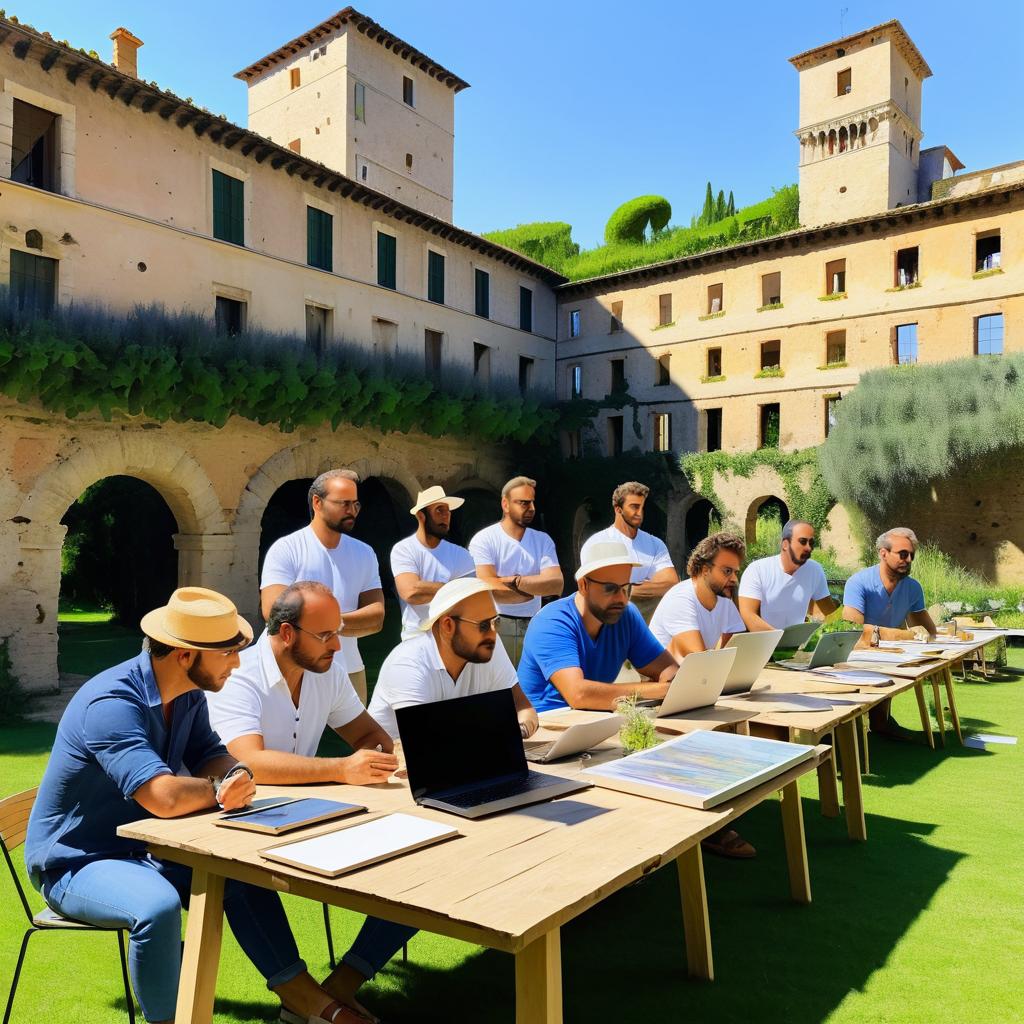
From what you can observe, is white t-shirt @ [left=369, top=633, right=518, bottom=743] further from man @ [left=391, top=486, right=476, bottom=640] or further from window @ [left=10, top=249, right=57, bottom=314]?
window @ [left=10, top=249, right=57, bottom=314]

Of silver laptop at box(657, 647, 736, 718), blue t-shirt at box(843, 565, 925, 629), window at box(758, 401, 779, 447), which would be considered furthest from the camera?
window at box(758, 401, 779, 447)

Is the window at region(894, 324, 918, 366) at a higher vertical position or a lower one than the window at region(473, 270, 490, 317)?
lower

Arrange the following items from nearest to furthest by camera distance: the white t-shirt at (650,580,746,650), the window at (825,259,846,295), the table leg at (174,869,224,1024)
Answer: the table leg at (174,869,224,1024) → the white t-shirt at (650,580,746,650) → the window at (825,259,846,295)

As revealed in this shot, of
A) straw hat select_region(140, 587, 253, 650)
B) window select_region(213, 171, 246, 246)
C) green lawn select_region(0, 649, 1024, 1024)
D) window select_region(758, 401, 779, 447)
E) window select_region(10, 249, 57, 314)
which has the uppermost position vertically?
window select_region(213, 171, 246, 246)

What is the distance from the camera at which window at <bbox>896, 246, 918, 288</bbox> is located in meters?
24.6

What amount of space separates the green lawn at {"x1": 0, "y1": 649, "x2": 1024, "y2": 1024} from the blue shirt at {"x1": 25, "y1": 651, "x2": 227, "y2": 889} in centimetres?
89

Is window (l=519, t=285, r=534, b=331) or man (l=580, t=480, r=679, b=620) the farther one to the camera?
window (l=519, t=285, r=534, b=331)

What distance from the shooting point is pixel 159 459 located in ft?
50.5

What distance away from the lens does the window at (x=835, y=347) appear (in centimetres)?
2595

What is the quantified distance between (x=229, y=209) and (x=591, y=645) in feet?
55.4

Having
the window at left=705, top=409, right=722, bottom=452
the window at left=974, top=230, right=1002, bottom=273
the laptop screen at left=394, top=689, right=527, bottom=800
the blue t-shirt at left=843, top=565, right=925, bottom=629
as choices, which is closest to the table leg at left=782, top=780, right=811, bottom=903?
the laptop screen at left=394, top=689, right=527, bottom=800

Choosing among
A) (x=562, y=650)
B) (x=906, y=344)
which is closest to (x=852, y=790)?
(x=562, y=650)

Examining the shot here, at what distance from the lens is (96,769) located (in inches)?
117

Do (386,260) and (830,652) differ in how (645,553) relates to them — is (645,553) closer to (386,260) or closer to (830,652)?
(830,652)
